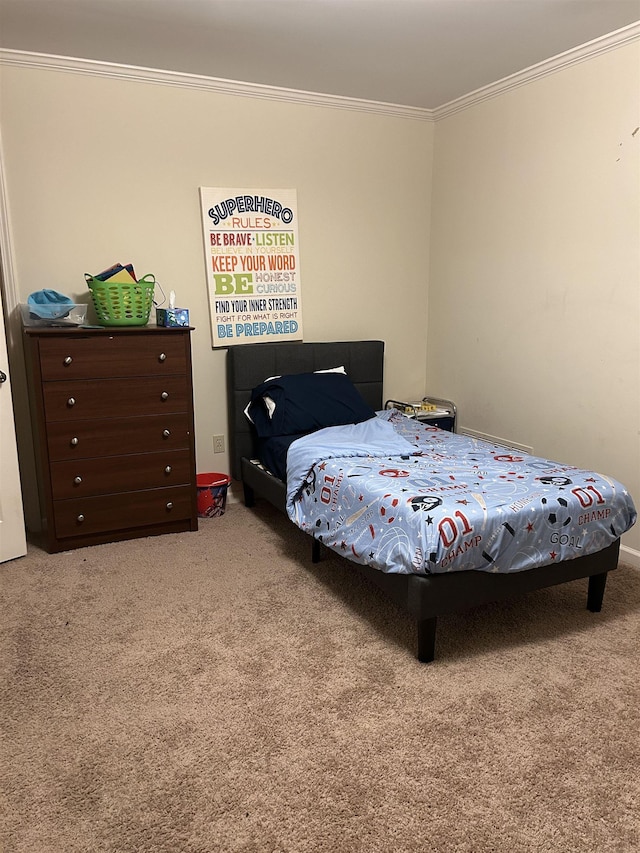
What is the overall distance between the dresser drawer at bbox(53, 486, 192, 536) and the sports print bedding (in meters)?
0.74

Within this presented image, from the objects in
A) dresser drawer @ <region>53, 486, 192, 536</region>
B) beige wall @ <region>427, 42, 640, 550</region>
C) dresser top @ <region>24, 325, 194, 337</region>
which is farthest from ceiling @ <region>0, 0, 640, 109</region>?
dresser drawer @ <region>53, 486, 192, 536</region>

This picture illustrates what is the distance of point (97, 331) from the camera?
3.18 m

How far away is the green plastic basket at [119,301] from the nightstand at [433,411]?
1908mm

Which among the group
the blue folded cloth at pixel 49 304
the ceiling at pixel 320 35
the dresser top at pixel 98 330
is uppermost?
the ceiling at pixel 320 35

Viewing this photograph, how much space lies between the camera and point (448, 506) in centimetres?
234

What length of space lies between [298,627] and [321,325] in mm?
2291

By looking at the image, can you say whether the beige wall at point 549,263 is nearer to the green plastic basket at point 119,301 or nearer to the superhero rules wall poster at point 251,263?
the superhero rules wall poster at point 251,263

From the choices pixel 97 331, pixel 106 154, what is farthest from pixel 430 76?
pixel 97 331

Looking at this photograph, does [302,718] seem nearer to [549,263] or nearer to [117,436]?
[117,436]

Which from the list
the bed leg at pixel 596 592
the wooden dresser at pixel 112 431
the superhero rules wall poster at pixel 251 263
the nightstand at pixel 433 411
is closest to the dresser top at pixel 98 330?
the wooden dresser at pixel 112 431

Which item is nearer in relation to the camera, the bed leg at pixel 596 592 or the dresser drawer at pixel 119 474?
the bed leg at pixel 596 592

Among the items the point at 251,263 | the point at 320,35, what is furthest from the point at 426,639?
the point at 320,35

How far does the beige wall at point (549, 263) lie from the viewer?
3.15 m

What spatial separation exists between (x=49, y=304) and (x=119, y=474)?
95 centimetres
